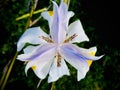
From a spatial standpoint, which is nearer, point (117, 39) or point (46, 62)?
point (46, 62)

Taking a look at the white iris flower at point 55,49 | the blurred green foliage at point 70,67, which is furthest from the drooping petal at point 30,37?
the blurred green foliage at point 70,67

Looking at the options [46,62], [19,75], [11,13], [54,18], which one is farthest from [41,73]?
[11,13]

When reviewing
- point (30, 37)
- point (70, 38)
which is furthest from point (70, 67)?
point (30, 37)

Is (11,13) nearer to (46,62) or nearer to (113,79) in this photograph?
(113,79)

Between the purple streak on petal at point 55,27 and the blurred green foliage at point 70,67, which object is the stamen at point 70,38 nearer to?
the purple streak on petal at point 55,27

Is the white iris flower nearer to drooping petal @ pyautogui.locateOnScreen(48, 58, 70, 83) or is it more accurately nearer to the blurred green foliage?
drooping petal @ pyautogui.locateOnScreen(48, 58, 70, 83)
